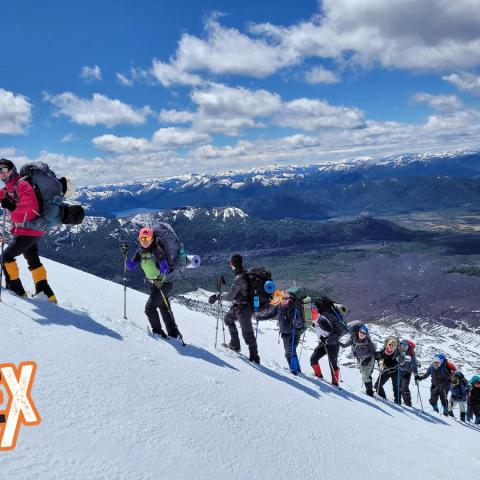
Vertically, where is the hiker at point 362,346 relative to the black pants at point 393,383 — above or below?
above

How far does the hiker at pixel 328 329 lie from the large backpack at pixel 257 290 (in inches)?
118

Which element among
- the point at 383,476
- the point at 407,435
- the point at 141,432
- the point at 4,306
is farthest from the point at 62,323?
the point at 407,435

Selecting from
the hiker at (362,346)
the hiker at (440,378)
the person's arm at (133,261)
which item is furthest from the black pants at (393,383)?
the person's arm at (133,261)

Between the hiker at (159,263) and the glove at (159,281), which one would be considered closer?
the hiker at (159,263)

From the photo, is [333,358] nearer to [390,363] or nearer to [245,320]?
[245,320]

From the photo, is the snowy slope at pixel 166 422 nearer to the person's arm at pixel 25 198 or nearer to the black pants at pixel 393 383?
the person's arm at pixel 25 198

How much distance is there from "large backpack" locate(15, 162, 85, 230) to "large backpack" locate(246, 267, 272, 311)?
5.07 metres

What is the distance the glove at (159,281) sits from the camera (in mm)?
9172

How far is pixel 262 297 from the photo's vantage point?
11.0 m

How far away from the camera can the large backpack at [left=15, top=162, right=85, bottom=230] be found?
7891 millimetres

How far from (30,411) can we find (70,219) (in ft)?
17.7

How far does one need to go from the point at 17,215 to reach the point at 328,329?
1006 cm


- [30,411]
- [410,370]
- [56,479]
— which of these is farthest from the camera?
[410,370]

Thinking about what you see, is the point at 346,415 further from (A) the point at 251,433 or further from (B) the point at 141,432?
(B) the point at 141,432
